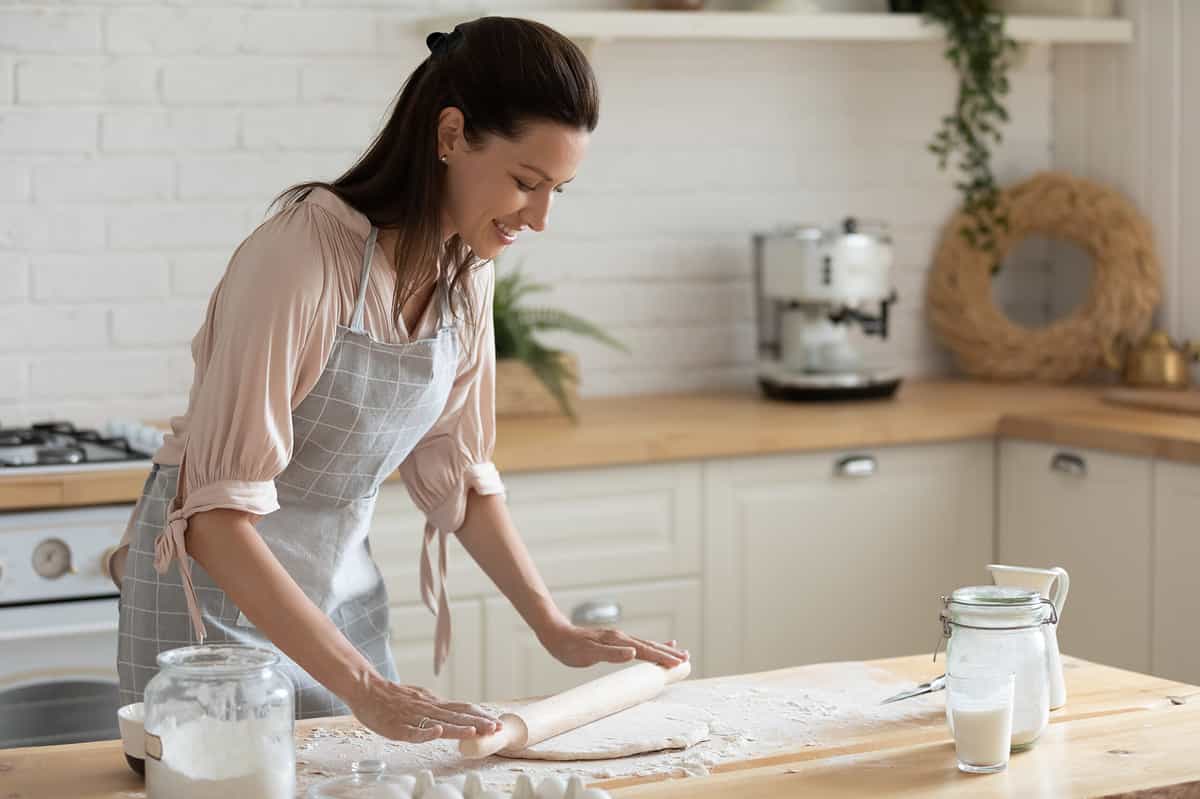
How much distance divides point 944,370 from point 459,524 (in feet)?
8.07

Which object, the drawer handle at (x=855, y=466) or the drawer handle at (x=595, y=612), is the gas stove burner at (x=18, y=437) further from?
the drawer handle at (x=855, y=466)

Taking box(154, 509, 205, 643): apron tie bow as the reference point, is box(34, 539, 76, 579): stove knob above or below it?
below

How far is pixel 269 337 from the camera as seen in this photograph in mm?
1632

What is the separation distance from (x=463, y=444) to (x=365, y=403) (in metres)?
0.23

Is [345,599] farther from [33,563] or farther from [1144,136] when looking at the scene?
[1144,136]

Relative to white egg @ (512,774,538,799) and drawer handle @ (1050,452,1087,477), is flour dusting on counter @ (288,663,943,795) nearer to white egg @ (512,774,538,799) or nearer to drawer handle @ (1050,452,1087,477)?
white egg @ (512,774,538,799)

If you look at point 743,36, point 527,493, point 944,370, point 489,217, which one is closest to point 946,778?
point 489,217

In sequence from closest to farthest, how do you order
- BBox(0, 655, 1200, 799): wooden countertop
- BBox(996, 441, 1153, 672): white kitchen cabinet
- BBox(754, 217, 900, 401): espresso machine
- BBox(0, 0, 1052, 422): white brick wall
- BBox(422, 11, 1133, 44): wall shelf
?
BBox(0, 655, 1200, 799): wooden countertop < BBox(996, 441, 1153, 672): white kitchen cabinet < BBox(0, 0, 1052, 422): white brick wall < BBox(422, 11, 1133, 44): wall shelf < BBox(754, 217, 900, 401): espresso machine

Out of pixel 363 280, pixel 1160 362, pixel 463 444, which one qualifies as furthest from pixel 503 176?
pixel 1160 362

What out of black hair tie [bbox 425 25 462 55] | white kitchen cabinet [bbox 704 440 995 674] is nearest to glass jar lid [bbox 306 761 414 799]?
black hair tie [bbox 425 25 462 55]

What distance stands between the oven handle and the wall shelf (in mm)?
1526

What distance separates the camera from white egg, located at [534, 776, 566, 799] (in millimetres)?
1333

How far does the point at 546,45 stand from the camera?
169 centimetres

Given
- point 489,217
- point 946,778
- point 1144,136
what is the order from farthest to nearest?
1. point 1144,136
2. point 489,217
3. point 946,778
